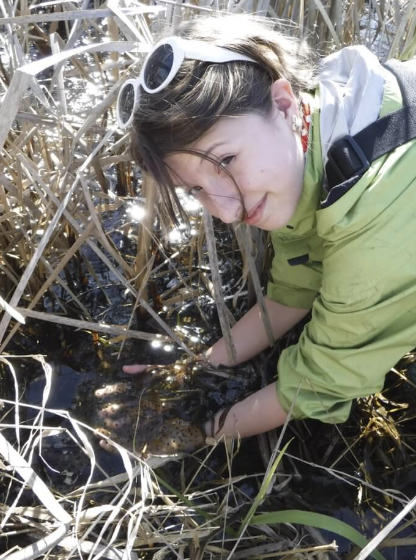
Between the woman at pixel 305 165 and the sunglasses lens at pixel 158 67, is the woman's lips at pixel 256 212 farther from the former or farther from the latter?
the sunglasses lens at pixel 158 67

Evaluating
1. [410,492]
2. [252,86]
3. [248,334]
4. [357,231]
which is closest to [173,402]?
[248,334]

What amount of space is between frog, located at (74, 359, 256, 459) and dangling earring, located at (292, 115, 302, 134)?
867mm

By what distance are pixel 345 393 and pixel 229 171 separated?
65 centimetres

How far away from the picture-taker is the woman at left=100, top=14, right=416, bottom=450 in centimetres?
140

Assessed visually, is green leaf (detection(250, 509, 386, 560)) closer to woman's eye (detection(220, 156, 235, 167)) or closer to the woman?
the woman

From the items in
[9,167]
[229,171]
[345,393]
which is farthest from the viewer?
[9,167]

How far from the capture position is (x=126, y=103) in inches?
59.8

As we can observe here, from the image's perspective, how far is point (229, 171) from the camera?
143 cm

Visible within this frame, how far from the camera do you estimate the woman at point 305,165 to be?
140cm

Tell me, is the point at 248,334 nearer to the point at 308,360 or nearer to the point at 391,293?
the point at 308,360

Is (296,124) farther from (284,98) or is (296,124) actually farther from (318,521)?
(318,521)

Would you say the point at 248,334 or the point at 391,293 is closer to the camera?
the point at 391,293

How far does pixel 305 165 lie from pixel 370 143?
0.16 metres

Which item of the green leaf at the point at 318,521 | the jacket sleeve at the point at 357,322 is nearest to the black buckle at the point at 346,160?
the jacket sleeve at the point at 357,322
